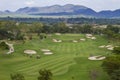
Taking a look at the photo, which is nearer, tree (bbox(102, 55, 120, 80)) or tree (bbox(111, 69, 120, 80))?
tree (bbox(111, 69, 120, 80))

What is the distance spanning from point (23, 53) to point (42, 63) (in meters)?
16.0

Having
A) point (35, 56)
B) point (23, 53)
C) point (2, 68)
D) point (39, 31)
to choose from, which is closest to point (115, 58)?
point (2, 68)

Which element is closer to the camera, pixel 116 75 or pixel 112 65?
pixel 116 75

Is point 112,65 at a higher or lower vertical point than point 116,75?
higher

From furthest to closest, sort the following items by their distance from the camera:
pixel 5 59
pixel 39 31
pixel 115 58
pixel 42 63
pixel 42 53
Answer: pixel 39 31
pixel 42 53
pixel 5 59
pixel 42 63
pixel 115 58

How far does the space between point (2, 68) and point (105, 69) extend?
2237 centimetres

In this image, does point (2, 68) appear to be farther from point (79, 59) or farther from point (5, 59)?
point (79, 59)

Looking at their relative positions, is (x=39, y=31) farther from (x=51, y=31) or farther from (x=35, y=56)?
(x=35, y=56)

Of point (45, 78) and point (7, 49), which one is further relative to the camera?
point (7, 49)

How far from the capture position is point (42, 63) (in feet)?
223

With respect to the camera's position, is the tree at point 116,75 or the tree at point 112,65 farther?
the tree at point 112,65

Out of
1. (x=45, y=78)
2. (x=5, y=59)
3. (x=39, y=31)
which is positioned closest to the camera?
(x=45, y=78)

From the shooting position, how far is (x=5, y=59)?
73125mm

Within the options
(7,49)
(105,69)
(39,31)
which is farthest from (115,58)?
(39,31)
